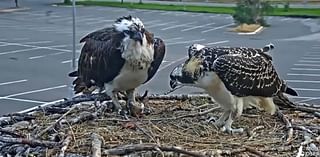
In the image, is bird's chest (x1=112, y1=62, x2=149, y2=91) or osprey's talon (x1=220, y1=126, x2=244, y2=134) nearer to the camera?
osprey's talon (x1=220, y1=126, x2=244, y2=134)

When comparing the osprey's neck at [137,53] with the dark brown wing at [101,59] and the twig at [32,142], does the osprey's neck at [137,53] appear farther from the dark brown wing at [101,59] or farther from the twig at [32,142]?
the twig at [32,142]

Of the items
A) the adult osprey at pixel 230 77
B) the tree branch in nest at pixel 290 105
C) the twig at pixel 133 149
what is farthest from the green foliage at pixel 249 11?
the twig at pixel 133 149

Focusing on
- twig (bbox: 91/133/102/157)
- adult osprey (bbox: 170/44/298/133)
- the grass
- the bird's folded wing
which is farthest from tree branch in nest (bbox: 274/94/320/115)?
the grass

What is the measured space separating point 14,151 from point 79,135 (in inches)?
20.1

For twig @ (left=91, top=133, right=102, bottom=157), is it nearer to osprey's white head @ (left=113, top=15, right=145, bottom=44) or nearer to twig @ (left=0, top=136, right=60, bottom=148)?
twig @ (left=0, top=136, right=60, bottom=148)

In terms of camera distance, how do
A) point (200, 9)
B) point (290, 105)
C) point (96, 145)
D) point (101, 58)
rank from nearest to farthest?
point (96, 145) → point (101, 58) → point (290, 105) → point (200, 9)

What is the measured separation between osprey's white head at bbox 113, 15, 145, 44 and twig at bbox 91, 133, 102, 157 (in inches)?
31.0

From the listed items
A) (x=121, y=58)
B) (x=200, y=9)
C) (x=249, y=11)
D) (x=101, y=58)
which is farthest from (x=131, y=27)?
(x=200, y=9)

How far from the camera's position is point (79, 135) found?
4801 millimetres

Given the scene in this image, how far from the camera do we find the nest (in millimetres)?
4367

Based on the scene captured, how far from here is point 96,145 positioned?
433cm

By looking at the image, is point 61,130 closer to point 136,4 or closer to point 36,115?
point 36,115

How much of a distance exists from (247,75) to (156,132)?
814mm

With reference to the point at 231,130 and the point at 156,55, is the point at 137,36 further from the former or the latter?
the point at 231,130
